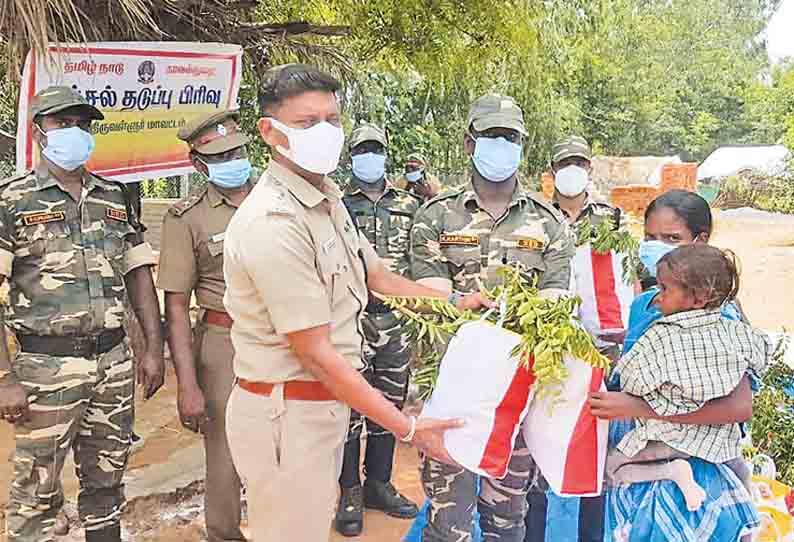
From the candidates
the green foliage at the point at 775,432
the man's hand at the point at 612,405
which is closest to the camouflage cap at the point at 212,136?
the man's hand at the point at 612,405

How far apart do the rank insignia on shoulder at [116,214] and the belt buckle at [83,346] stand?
49cm

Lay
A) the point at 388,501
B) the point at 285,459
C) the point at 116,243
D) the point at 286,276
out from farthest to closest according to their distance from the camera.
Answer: the point at 388,501 → the point at 116,243 → the point at 285,459 → the point at 286,276

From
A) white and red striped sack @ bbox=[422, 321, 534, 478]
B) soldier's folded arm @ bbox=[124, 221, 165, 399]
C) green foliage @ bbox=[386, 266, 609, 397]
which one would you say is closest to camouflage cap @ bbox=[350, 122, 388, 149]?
soldier's folded arm @ bbox=[124, 221, 165, 399]

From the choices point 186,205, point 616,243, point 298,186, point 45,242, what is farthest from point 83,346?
point 616,243

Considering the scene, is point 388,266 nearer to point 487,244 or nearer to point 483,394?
point 487,244

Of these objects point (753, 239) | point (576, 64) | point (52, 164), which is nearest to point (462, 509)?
point (52, 164)

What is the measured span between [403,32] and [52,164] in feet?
11.1

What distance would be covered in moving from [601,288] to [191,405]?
5.89 feet

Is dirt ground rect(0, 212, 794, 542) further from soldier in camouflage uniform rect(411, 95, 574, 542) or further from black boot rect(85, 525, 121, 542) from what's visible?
soldier in camouflage uniform rect(411, 95, 574, 542)

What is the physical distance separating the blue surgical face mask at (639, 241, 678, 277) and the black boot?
2307mm

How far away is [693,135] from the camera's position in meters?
36.8

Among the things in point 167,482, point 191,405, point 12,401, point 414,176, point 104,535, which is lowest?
point 167,482

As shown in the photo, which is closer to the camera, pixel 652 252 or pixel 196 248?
pixel 652 252

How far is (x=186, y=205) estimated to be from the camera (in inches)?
133
